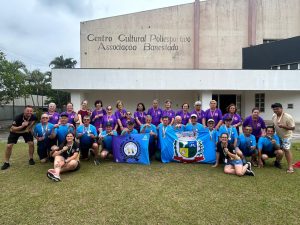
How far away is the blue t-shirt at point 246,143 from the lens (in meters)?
6.32

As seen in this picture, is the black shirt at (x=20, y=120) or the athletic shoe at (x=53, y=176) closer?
the athletic shoe at (x=53, y=176)

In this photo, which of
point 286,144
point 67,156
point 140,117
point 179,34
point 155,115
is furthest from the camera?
point 179,34

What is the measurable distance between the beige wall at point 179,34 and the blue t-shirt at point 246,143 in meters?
20.6

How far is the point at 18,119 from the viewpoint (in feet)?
20.7

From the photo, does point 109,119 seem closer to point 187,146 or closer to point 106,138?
point 106,138

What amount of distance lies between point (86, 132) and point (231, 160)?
3.56 m

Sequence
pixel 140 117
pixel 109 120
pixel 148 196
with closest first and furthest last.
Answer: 1. pixel 148 196
2. pixel 109 120
3. pixel 140 117

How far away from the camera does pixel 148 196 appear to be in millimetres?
4273

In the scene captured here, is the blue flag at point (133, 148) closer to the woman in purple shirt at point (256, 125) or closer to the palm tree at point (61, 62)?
the woman in purple shirt at point (256, 125)

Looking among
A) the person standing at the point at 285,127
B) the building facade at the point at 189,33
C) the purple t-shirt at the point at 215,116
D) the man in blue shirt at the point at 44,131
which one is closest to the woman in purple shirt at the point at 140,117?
the purple t-shirt at the point at 215,116

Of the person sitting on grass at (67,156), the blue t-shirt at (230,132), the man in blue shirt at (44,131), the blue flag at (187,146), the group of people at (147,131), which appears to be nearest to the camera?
the person sitting on grass at (67,156)

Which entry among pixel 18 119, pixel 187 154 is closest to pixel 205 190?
pixel 187 154

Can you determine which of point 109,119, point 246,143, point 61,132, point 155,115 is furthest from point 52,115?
point 246,143

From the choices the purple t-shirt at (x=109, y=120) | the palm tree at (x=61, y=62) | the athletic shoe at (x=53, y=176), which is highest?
the palm tree at (x=61, y=62)
